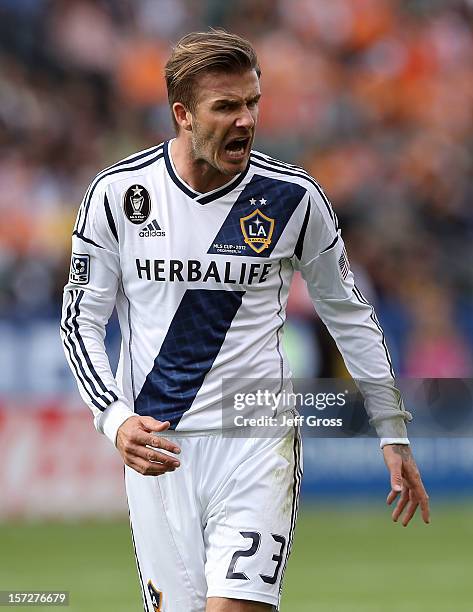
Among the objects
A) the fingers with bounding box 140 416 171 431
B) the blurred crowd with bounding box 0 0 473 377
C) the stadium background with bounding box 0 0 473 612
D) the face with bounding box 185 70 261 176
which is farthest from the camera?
the blurred crowd with bounding box 0 0 473 377

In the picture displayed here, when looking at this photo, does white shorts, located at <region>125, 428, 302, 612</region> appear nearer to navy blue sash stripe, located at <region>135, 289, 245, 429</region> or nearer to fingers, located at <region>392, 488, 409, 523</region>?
navy blue sash stripe, located at <region>135, 289, 245, 429</region>

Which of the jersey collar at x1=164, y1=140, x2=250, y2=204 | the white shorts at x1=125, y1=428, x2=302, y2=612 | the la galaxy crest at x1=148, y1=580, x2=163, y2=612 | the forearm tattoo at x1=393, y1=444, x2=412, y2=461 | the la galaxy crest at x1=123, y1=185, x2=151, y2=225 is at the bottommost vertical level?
the la galaxy crest at x1=148, y1=580, x2=163, y2=612

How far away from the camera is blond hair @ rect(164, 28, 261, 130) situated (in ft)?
14.9

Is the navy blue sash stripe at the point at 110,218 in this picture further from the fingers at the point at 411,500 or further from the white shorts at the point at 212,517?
the fingers at the point at 411,500

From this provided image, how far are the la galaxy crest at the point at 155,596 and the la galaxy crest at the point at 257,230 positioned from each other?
125 cm

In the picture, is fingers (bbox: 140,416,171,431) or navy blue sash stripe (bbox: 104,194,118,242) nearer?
fingers (bbox: 140,416,171,431)

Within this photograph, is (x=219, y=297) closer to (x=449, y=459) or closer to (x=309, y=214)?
(x=309, y=214)

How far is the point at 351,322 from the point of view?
194 inches

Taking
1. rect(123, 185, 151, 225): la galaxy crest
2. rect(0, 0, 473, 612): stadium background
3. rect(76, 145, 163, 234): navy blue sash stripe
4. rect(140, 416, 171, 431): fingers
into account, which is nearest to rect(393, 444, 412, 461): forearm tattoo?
rect(140, 416, 171, 431): fingers

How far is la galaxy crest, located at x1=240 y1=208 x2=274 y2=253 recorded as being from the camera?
4754mm

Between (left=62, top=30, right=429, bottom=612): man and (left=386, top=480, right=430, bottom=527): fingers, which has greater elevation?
(left=62, top=30, right=429, bottom=612): man

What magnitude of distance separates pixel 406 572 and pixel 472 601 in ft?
4.30

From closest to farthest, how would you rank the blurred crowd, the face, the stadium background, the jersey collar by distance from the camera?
the face, the jersey collar, the stadium background, the blurred crowd

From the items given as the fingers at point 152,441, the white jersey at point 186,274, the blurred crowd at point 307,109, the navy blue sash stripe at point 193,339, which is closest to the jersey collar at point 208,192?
the white jersey at point 186,274
